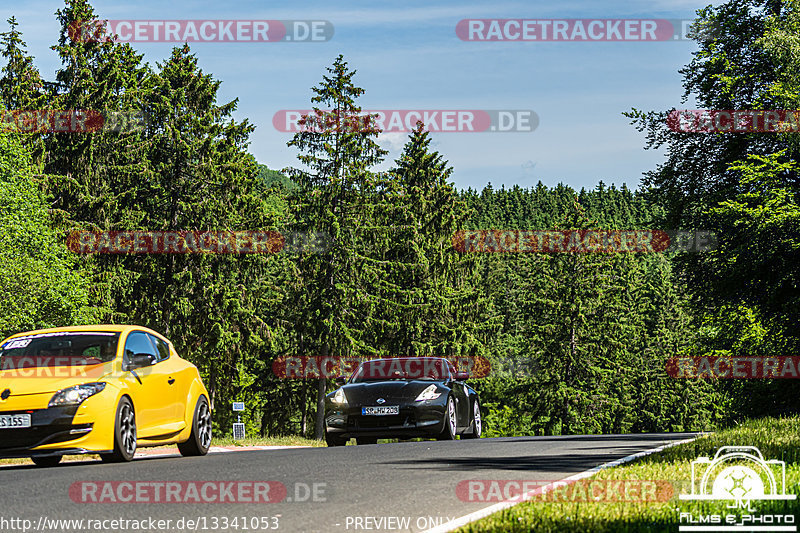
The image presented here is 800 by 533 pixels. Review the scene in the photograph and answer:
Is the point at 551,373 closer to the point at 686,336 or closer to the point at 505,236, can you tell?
the point at 686,336

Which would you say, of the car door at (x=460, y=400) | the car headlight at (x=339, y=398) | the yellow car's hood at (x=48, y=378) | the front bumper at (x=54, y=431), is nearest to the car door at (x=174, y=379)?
the yellow car's hood at (x=48, y=378)

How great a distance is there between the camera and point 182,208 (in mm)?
39594

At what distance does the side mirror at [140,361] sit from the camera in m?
12.0

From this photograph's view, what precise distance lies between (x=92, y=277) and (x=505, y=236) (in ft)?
208

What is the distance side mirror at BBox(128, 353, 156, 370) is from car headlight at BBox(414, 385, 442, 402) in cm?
523

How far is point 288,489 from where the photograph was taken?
28.5 feet

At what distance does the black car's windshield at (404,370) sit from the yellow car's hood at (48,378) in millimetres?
6234

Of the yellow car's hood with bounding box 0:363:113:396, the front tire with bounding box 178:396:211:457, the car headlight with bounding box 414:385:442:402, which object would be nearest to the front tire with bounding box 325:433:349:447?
the car headlight with bounding box 414:385:442:402

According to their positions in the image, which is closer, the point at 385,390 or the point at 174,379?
the point at 174,379

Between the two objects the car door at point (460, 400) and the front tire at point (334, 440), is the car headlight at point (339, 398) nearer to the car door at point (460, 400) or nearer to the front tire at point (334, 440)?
the front tire at point (334, 440)

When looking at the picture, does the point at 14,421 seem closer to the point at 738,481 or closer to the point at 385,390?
the point at 385,390

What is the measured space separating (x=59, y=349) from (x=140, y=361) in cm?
103

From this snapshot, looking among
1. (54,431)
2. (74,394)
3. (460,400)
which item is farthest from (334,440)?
(54,431)

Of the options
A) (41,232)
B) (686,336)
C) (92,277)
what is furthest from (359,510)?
(686,336)
